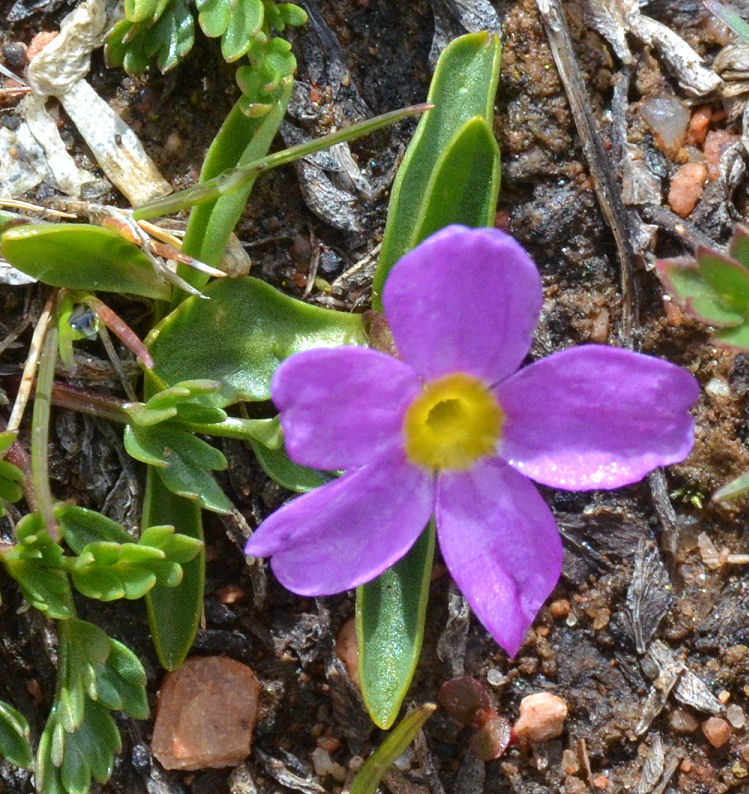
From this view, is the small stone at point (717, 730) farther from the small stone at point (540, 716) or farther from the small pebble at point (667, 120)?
the small pebble at point (667, 120)

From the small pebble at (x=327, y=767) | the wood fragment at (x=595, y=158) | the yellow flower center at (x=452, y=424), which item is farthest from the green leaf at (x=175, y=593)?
the wood fragment at (x=595, y=158)

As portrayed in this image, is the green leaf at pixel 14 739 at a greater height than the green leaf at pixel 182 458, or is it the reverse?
the green leaf at pixel 182 458

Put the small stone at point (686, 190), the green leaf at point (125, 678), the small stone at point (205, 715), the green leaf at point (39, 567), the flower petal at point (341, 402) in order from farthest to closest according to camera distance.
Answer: the small stone at point (686, 190) → the small stone at point (205, 715) → the green leaf at point (125, 678) → the green leaf at point (39, 567) → the flower petal at point (341, 402)

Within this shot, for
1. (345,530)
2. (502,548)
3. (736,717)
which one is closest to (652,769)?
(736,717)

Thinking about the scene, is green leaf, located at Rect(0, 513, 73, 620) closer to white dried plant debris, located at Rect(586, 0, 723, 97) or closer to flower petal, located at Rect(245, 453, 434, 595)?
flower petal, located at Rect(245, 453, 434, 595)

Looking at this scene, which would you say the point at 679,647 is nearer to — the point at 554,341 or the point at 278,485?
the point at 554,341

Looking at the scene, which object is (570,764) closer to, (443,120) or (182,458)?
(182,458)

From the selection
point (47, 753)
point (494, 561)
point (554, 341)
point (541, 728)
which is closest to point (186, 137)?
point (554, 341)
